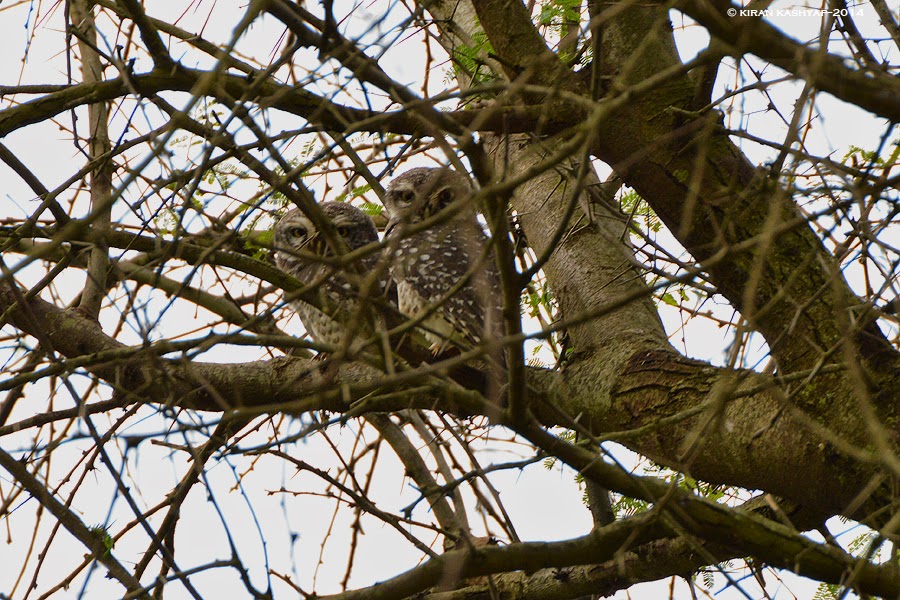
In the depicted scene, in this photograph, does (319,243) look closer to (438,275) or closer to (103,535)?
(438,275)

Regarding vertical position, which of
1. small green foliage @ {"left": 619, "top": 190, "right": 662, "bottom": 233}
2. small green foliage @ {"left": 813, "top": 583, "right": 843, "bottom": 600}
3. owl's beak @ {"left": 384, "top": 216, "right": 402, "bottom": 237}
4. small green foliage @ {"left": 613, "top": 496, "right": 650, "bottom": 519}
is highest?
owl's beak @ {"left": 384, "top": 216, "right": 402, "bottom": 237}

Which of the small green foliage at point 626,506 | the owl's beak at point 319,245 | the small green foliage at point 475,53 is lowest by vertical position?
the small green foliage at point 626,506

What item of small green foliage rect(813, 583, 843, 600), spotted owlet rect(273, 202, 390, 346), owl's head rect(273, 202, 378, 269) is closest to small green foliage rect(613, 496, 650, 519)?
small green foliage rect(813, 583, 843, 600)

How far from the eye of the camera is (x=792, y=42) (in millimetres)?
1985

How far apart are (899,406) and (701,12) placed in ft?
4.97

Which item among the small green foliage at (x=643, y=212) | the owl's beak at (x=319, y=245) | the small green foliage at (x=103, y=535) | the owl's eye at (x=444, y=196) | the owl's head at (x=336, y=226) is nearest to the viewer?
the small green foliage at (x=103, y=535)

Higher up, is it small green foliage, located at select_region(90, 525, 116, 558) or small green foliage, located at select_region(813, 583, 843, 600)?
small green foliage, located at select_region(90, 525, 116, 558)

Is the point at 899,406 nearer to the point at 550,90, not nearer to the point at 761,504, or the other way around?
the point at 761,504

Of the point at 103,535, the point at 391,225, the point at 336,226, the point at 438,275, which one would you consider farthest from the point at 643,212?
the point at 103,535

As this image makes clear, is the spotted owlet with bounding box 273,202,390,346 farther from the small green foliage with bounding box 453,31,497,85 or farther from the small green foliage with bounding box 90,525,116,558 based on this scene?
the small green foliage with bounding box 90,525,116,558

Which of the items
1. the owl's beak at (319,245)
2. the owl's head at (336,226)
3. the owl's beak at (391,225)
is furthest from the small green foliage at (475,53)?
the owl's head at (336,226)

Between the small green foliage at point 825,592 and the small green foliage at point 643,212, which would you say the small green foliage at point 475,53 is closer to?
the small green foliage at point 643,212

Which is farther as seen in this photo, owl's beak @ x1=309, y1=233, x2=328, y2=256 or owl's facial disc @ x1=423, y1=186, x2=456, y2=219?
owl's facial disc @ x1=423, y1=186, x2=456, y2=219

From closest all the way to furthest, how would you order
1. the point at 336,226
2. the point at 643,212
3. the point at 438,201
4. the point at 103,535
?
the point at 103,535 → the point at 643,212 → the point at 438,201 → the point at 336,226
